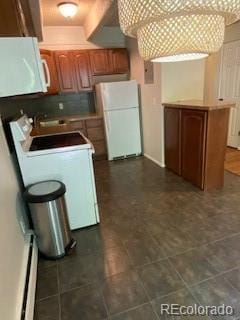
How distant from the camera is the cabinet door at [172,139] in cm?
317

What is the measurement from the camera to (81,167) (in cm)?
213

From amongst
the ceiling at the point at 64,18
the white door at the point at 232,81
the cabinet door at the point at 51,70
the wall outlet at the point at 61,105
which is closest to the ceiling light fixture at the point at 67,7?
the ceiling at the point at 64,18

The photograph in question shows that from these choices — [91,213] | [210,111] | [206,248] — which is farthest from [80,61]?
[206,248]

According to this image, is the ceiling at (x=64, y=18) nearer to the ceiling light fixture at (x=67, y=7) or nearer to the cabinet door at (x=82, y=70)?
the ceiling light fixture at (x=67, y=7)

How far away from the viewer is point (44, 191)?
1.83 metres

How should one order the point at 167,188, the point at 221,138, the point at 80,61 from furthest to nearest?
the point at 80,61, the point at 167,188, the point at 221,138

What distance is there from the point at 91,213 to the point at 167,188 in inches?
48.8

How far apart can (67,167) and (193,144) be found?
170 cm

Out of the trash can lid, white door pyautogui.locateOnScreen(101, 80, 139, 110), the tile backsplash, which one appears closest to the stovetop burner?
the trash can lid

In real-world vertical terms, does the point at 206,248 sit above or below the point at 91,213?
below

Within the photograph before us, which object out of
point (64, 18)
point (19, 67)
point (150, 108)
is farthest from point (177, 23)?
point (64, 18)

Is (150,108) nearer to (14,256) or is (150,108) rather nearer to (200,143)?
(200,143)

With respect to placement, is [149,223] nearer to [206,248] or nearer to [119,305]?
[206,248]

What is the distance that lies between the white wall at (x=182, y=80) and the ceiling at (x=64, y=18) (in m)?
1.18
